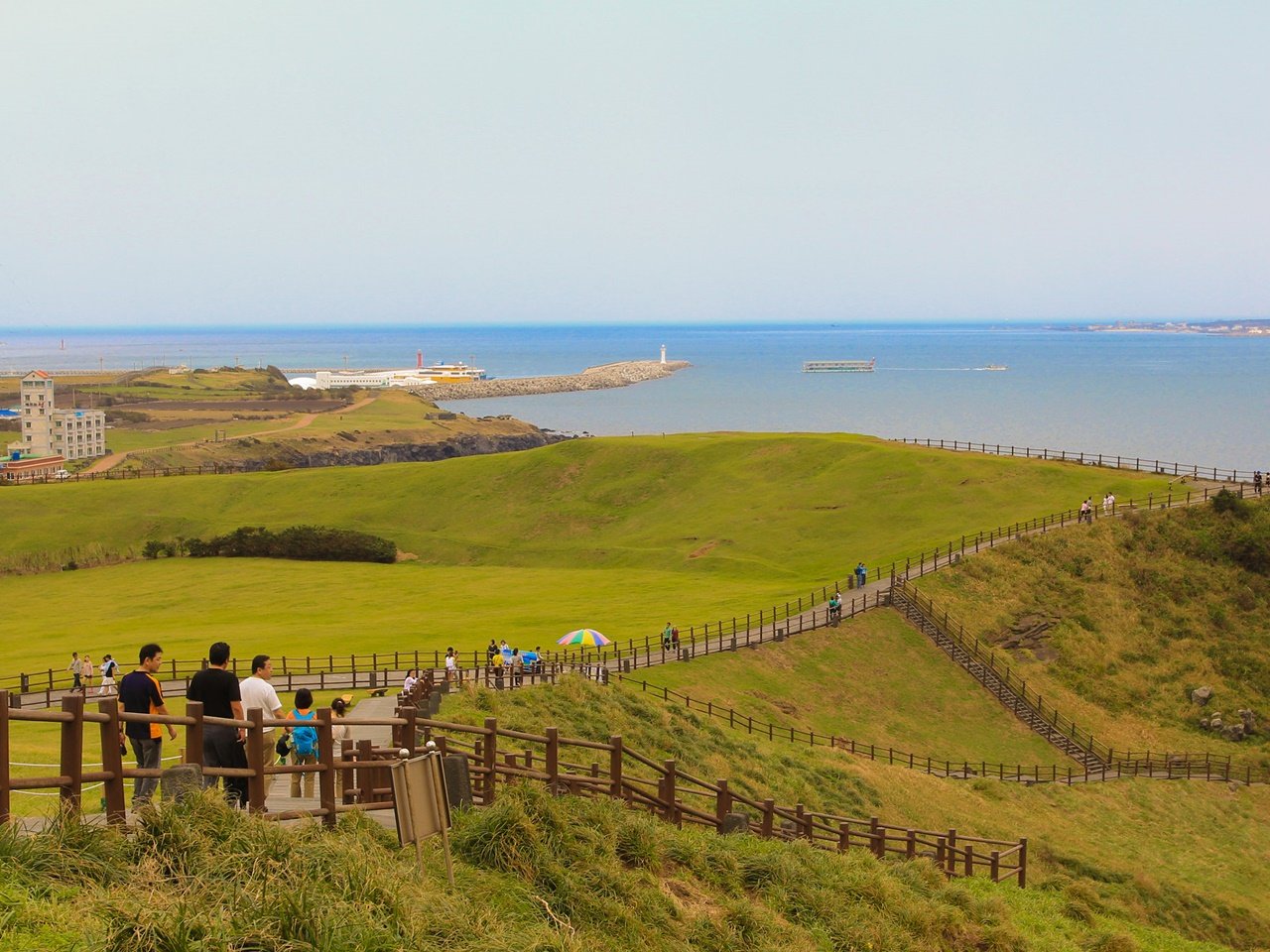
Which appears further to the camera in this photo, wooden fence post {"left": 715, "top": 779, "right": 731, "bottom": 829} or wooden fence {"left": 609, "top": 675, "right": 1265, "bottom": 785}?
wooden fence {"left": 609, "top": 675, "right": 1265, "bottom": 785}

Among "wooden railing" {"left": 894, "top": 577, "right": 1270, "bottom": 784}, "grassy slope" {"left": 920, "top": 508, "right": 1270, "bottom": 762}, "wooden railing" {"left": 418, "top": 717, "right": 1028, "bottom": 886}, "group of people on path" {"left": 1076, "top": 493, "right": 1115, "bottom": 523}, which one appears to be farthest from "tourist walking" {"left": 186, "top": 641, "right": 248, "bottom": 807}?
"group of people on path" {"left": 1076, "top": 493, "right": 1115, "bottom": 523}

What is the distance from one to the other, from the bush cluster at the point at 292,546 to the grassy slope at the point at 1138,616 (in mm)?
32758

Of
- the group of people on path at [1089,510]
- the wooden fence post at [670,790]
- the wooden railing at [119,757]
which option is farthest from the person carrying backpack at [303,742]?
the group of people on path at [1089,510]

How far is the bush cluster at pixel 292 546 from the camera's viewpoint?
7225 centimetres

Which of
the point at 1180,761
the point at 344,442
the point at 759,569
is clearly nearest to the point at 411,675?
the point at 1180,761

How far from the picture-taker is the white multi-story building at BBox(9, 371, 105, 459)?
123125 mm

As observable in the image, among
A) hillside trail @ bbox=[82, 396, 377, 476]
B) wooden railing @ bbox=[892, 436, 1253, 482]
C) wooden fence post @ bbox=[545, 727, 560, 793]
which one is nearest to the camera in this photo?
wooden fence post @ bbox=[545, 727, 560, 793]

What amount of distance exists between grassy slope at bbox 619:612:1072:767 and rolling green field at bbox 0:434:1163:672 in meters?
5.51

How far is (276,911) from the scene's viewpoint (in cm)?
941

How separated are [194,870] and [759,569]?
55782 mm

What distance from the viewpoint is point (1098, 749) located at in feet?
152

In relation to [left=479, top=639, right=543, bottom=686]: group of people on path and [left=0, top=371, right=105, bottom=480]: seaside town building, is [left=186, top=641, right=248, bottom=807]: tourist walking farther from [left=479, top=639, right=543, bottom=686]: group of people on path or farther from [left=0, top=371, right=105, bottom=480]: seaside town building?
[left=0, top=371, right=105, bottom=480]: seaside town building

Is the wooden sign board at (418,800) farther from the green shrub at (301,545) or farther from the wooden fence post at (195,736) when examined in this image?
the green shrub at (301,545)

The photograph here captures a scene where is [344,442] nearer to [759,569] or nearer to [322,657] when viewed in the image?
[759,569]
